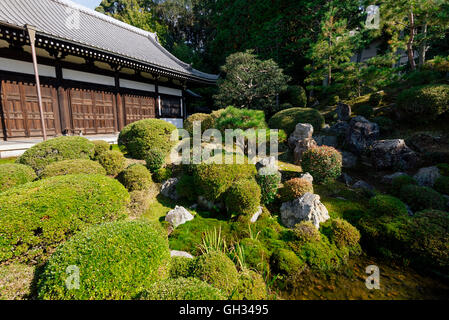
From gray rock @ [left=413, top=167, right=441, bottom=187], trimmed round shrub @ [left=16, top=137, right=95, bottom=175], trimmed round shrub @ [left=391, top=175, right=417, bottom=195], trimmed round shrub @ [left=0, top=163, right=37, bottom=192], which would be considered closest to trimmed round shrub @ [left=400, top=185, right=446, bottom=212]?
trimmed round shrub @ [left=391, top=175, right=417, bottom=195]

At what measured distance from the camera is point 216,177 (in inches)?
200

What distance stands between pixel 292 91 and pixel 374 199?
10.8m

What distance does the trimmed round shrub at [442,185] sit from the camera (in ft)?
18.4

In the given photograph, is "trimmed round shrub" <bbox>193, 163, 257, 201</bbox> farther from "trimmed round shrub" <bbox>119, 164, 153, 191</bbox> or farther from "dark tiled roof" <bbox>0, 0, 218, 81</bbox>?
"dark tiled roof" <bbox>0, 0, 218, 81</bbox>

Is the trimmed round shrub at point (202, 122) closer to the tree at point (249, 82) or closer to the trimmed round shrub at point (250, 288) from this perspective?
the tree at point (249, 82)

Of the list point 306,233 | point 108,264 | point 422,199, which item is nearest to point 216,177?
point 306,233

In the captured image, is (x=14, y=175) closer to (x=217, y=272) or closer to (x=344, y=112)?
(x=217, y=272)

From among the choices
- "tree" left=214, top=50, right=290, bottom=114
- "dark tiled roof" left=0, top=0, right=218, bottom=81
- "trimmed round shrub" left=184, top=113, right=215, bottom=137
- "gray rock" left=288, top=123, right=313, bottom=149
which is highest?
"dark tiled roof" left=0, top=0, right=218, bottom=81

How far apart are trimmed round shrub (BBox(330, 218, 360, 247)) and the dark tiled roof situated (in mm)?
9566

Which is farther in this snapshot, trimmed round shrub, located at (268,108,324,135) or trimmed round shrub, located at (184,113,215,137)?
trimmed round shrub, located at (268,108,324,135)

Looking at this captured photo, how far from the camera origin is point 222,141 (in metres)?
7.66

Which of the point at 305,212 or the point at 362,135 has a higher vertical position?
the point at 362,135

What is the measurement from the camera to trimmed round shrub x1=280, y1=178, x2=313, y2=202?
17.0 feet

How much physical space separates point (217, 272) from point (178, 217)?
2177 millimetres
